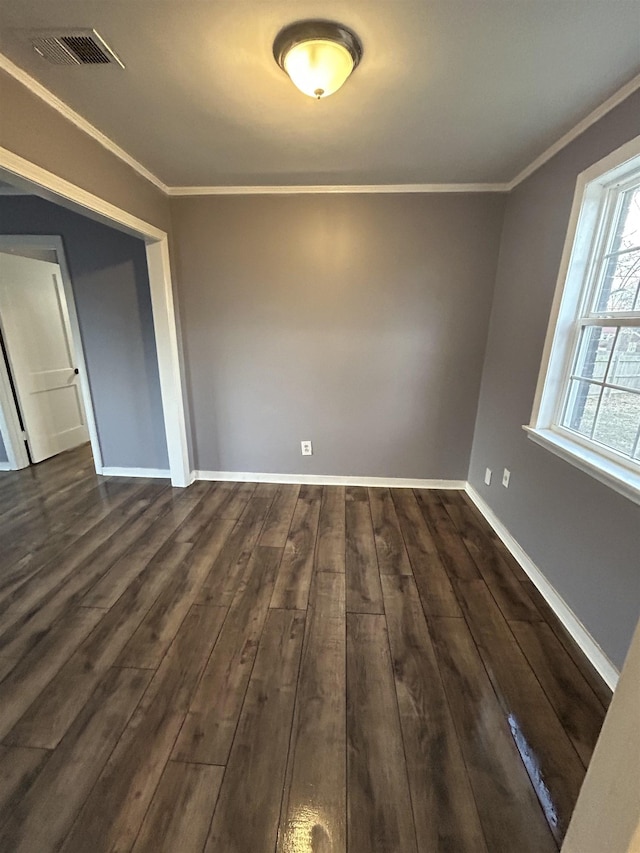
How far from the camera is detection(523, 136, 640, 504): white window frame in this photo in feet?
5.06

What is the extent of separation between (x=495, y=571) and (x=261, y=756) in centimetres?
160

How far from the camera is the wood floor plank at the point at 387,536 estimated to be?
2178 mm

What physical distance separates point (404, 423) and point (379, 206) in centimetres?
171

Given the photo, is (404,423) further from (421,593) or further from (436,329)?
(421,593)

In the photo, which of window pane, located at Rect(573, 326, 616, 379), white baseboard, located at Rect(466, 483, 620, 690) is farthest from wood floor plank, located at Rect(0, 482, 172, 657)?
window pane, located at Rect(573, 326, 616, 379)

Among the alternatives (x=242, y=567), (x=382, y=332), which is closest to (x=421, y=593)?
(x=242, y=567)

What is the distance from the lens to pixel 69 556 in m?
2.23

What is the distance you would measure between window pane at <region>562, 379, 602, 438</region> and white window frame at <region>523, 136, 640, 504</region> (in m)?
0.04

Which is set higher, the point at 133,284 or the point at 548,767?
the point at 133,284

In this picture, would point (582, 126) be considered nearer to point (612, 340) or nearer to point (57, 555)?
point (612, 340)

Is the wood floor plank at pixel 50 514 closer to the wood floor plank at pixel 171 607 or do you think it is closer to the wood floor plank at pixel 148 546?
the wood floor plank at pixel 148 546

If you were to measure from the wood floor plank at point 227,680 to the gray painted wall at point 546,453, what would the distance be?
1.54 meters

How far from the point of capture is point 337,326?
291 centimetres

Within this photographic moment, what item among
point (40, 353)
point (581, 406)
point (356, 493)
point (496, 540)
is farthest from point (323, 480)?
point (40, 353)
